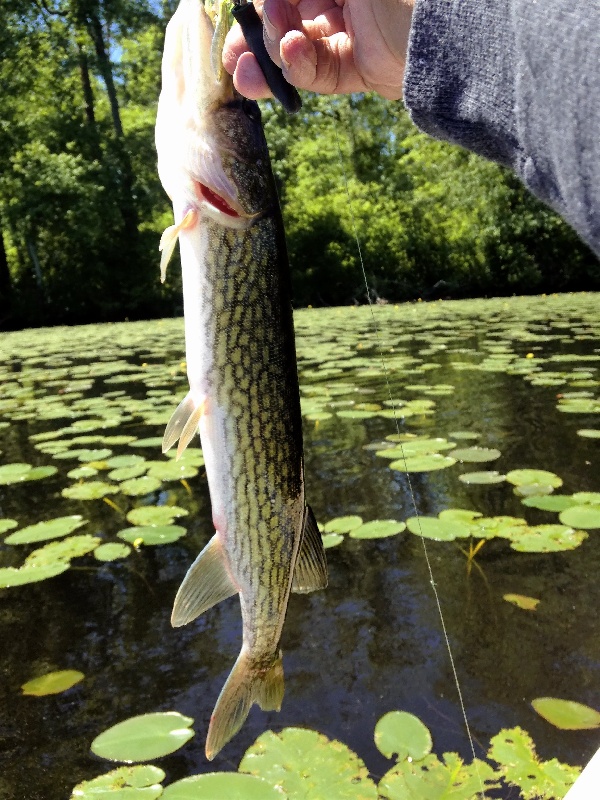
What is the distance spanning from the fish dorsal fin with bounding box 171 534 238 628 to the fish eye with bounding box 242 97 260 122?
0.80m

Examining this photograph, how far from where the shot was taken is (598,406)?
14.7 ft

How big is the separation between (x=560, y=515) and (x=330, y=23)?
1971 millimetres

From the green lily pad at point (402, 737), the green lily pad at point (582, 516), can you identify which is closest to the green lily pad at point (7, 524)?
the green lily pad at point (402, 737)

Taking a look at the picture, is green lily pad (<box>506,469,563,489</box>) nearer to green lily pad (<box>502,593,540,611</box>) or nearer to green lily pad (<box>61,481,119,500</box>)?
green lily pad (<box>502,593,540,611</box>)

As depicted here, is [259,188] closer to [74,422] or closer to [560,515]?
[560,515]

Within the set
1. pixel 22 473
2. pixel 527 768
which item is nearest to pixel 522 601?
Answer: pixel 527 768

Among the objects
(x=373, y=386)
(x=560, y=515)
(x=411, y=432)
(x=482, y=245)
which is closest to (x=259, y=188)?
(x=560, y=515)

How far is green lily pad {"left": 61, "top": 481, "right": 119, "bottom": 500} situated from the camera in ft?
10.8

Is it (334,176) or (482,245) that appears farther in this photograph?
(334,176)

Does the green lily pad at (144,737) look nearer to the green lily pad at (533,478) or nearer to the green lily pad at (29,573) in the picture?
the green lily pad at (29,573)

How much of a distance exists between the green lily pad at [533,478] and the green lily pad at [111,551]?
5.57 ft

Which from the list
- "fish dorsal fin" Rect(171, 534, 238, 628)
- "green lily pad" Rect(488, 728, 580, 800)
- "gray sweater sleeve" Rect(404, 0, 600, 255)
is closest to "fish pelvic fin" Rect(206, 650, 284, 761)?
"fish dorsal fin" Rect(171, 534, 238, 628)

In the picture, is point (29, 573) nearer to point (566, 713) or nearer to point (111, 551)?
point (111, 551)

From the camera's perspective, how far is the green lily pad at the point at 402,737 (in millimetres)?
1653
